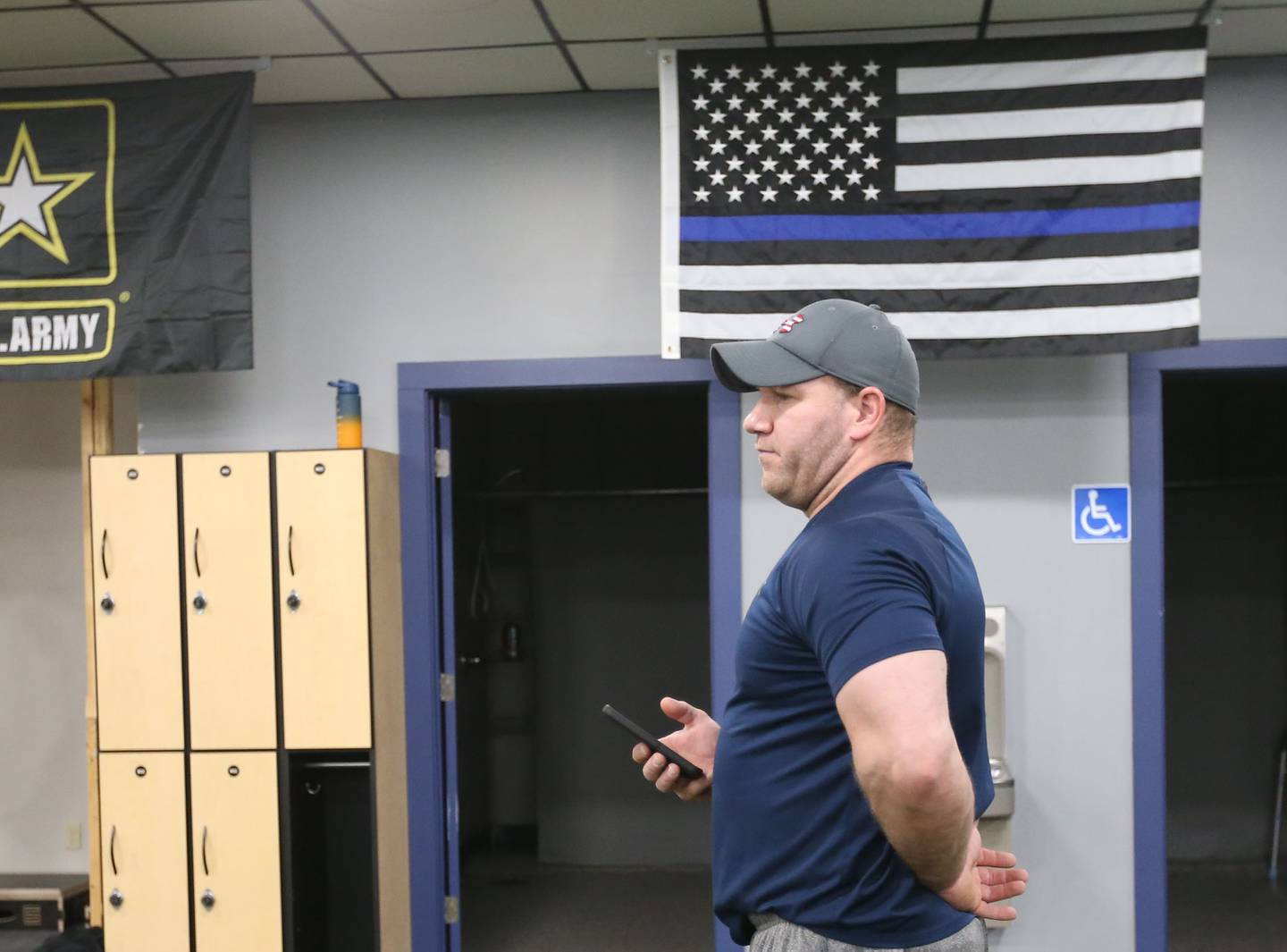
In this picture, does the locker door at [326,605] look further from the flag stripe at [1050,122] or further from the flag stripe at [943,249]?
the flag stripe at [1050,122]

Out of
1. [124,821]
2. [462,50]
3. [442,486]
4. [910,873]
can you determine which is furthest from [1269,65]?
[124,821]

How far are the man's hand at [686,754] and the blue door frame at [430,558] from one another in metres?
2.05

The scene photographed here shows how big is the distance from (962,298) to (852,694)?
240 cm

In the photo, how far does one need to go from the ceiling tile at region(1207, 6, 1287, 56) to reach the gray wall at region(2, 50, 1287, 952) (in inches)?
3.4

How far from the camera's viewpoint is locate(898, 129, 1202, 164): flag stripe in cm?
345

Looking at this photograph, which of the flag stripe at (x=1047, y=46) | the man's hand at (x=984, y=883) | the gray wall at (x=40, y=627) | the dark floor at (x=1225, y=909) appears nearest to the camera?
the man's hand at (x=984, y=883)

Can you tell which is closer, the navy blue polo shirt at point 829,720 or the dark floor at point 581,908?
the navy blue polo shirt at point 829,720

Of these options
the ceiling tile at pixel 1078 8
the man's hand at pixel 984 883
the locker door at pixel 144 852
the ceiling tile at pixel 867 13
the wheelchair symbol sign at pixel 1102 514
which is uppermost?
the ceiling tile at pixel 867 13

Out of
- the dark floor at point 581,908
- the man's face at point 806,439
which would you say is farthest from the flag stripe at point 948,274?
the dark floor at point 581,908

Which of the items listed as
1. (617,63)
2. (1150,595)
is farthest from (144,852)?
(1150,595)

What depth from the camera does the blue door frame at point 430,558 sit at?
391 centimetres

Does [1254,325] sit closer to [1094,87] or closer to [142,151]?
[1094,87]

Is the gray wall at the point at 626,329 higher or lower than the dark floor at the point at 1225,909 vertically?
higher

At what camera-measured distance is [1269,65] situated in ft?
12.5
